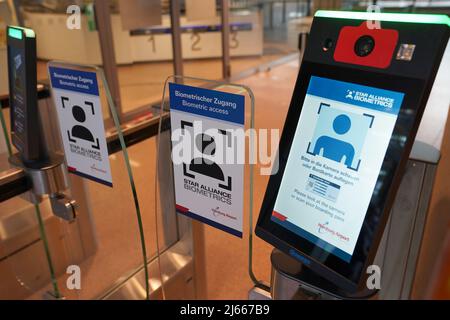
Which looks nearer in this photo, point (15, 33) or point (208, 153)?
point (208, 153)

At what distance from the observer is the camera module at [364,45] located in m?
0.52

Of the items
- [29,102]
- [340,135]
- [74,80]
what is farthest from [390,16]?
[29,102]

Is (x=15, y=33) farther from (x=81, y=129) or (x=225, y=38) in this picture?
(x=225, y=38)

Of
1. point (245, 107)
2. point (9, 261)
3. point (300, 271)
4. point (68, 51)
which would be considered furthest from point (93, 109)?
point (68, 51)

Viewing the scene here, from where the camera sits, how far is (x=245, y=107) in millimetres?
602

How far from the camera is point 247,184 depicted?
0.67m

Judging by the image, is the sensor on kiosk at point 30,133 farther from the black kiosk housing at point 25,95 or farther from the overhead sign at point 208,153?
the overhead sign at point 208,153

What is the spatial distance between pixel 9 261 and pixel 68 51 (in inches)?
109

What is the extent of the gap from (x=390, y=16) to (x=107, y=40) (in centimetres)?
334

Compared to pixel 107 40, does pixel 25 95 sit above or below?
above

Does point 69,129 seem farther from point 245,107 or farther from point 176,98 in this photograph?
point 245,107

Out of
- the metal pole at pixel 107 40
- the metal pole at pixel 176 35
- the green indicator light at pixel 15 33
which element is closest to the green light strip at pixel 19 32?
the green indicator light at pixel 15 33

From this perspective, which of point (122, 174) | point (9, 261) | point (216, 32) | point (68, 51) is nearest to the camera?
point (122, 174)

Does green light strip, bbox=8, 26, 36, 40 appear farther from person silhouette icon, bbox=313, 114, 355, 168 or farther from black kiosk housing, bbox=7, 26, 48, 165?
person silhouette icon, bbox=313, 114, 355, 168
